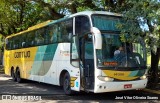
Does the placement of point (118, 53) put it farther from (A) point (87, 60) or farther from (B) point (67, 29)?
(B) point (67, 29)

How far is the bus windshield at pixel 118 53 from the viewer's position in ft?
39.8

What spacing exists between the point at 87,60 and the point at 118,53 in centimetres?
136

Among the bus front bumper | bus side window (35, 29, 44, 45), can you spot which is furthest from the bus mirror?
bus side window (35, 29, 44, 45)

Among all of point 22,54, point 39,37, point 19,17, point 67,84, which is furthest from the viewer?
point 19,17

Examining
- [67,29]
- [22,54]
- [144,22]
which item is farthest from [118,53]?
[22,54]

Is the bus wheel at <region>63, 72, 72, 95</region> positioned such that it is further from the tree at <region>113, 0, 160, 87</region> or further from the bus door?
the tree at <region>113, 0, 160, 87</region>

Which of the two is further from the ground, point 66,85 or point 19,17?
point 19,17

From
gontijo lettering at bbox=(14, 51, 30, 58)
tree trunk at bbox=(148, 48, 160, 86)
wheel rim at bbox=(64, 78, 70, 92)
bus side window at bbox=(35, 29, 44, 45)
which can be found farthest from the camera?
gontijo lettering at bbox=(14, 51, 30, 58)

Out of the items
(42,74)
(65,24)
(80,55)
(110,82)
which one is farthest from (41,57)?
(110,82)

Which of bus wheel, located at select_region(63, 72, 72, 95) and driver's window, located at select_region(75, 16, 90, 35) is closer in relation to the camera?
driver's window, located at select_region(75, 16, 90, 35)

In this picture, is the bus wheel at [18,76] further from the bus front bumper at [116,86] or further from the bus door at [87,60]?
the bus front bumper at [116,86]

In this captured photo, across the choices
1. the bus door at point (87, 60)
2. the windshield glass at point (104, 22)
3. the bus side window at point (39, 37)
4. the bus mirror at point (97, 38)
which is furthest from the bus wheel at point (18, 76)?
the bus mirror at point (97, 38)

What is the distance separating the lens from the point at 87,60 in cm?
1293

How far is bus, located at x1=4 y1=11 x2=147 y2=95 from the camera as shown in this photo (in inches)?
474
